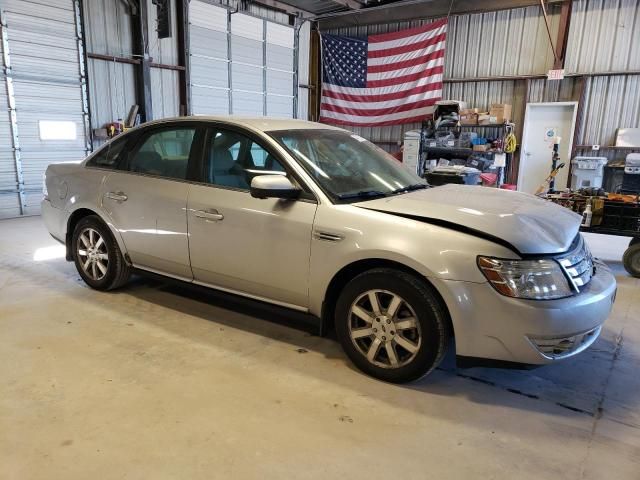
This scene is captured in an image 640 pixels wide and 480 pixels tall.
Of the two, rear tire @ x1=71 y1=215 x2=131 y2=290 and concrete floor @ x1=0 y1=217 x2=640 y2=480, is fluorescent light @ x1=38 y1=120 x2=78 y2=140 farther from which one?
concrete floor @ x1=0 y1=217 x2=640 y2=480

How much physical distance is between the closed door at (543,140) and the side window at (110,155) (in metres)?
9.62

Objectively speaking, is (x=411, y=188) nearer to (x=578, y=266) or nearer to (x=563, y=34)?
(x=578, y=266)

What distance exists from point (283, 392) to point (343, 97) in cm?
1155

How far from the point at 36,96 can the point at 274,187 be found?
24.6 feet

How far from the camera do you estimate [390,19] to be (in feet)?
40.8

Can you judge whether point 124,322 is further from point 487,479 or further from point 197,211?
point 487,479

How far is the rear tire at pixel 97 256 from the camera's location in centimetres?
388

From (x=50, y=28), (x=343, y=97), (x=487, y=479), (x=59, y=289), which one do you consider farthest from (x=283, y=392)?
(x=343, y=97)

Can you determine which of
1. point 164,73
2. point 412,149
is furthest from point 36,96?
point 412,149

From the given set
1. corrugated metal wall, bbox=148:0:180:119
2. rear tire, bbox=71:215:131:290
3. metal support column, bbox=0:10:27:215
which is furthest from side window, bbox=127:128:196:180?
corrugated metal wall, bbox=148:0:180:119

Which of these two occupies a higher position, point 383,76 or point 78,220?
point 383,76

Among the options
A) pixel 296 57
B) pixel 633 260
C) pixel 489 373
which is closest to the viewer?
pixel 489 373

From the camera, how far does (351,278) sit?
2787 millimetres

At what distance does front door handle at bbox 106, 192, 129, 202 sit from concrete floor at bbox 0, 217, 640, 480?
0.86 metres
